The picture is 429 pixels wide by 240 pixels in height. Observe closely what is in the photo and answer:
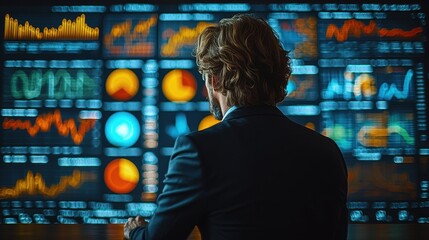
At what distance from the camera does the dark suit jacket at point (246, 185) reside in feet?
2.83

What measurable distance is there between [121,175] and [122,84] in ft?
1.06

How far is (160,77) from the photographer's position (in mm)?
1855

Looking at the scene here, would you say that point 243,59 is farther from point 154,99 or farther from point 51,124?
point 51,124

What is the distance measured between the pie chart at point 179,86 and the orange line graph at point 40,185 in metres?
0.40

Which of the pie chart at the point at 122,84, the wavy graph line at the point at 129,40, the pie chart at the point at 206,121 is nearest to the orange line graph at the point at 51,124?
the pie chart at the point at 122,84

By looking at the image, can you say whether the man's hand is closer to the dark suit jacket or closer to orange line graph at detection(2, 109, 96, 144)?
the dark suit jacket

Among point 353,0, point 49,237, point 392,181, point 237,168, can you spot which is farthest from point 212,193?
point 353,0

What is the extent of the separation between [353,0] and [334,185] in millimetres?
1135

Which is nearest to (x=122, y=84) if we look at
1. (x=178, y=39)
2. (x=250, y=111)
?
(x=178, y=39)

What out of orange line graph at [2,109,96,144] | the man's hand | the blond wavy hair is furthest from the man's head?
orange line graph at [2,109,96,144]

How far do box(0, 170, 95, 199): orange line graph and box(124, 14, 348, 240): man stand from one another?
0.89 meters

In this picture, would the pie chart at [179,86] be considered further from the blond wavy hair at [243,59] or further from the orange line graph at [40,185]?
the blond wavy hair at [243,59]

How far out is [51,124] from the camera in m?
1.83

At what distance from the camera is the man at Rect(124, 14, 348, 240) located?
0.87 m
